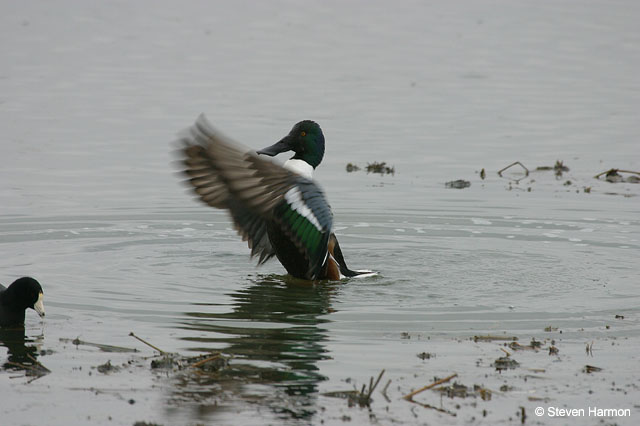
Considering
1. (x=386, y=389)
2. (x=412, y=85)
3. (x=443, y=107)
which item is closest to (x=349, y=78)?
(x=412, y=85)

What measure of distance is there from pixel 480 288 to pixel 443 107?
30.3 feet

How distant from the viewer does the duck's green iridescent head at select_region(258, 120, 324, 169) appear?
9.80 m

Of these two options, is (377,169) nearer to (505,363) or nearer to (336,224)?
(336,224)

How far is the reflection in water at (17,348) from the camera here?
6.68 metres

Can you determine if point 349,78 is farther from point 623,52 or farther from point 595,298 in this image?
point 595,298

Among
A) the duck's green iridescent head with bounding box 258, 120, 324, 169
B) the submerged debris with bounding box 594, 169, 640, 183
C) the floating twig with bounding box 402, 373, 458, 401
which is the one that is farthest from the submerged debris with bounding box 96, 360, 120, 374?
the submerged debris with bounding box 594, 169, 640, 183

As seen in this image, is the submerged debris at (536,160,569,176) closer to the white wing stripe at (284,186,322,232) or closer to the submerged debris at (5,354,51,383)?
the white wing stripe at (284,186,322,232)

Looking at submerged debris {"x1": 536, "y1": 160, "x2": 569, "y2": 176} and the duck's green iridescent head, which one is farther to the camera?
submerged debris {"x1": 536, "y1": 160, "x2": 569, "y2": 176}

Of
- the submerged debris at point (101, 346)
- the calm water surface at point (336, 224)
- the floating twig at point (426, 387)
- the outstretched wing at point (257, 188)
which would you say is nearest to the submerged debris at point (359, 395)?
the calm water surface at point (336, 224)

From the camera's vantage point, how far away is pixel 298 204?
8.59 meters

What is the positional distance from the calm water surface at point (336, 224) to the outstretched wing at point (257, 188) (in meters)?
0.56

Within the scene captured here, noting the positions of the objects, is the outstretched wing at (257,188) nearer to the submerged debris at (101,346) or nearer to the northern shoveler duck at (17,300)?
the northern shoveler duck at (17,300)

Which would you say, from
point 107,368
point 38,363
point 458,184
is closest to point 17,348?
point 38,363

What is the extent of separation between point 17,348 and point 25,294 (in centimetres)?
57
